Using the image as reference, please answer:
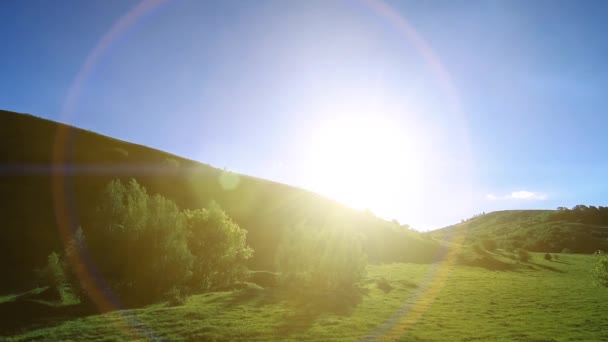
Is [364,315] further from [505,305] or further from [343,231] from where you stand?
[505,305]

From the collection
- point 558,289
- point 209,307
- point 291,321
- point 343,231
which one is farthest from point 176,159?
point 558,289

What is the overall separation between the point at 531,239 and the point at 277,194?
496ft

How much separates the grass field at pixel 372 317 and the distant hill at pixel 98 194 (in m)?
21.7

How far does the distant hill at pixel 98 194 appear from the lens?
236ft

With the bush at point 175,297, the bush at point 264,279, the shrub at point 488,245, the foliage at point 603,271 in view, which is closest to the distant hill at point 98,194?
the bush at point 264,279

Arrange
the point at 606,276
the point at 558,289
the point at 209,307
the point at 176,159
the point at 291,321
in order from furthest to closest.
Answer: the point at 176,159, the point at 558,289, the point at 606,276, the point at 209,307, the point at 291,321

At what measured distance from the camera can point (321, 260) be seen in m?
53.8

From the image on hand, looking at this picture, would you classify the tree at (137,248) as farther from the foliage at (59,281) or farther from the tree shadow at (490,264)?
the tree shadow at (490,264)

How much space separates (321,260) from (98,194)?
6256cm

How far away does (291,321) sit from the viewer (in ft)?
116

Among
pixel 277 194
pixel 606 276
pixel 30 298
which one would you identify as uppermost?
pixel 277 194

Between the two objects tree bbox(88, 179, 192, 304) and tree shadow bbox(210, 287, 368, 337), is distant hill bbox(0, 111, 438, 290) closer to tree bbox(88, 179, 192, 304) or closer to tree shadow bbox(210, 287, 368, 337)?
tree shadow bbox(210, 287, 368, 337)

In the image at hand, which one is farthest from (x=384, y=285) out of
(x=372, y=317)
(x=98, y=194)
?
(x=98, y=194)

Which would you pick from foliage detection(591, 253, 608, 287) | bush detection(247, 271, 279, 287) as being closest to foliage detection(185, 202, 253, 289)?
bush detection(247, 271, 279, 287)
